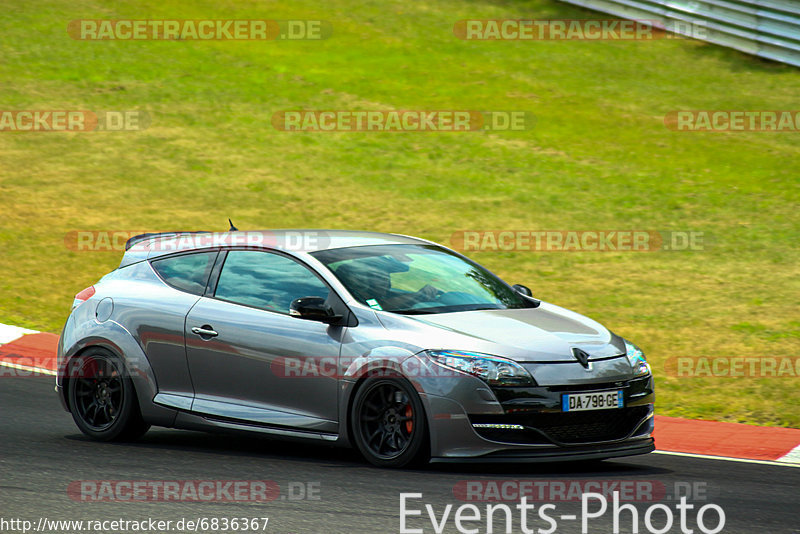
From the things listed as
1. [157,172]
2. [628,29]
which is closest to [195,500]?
[157,172]

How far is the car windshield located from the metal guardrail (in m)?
17.7

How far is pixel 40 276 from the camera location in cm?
1568

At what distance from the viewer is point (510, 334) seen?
7.31 m

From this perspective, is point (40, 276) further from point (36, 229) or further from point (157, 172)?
point (157, 172)

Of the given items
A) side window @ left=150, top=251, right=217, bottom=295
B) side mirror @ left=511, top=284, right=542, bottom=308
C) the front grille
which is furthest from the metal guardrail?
the front grille

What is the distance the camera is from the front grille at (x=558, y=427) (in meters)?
7.00

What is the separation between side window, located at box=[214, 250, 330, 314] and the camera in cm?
787

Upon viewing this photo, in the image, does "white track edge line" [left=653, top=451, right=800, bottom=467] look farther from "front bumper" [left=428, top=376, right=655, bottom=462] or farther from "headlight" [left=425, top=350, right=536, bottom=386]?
"headlight" [left=425, top=350, right=536, bottom=386]

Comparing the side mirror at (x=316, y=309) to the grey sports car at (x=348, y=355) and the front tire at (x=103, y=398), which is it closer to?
the grey sports car at (x=348, y=355)

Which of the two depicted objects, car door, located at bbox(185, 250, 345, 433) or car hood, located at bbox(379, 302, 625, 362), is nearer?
car hood, located at bbox(379, 302, 625, 362)

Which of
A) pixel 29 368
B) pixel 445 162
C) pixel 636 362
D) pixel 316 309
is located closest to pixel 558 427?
pixel 636 362

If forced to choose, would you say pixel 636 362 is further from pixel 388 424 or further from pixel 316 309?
pixel 316 309

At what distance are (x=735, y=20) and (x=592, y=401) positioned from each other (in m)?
19.9

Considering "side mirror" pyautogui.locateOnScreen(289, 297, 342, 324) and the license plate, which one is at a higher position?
"side mirror" pyautogui.locateOnScreen(289, 297, 342, 324)
